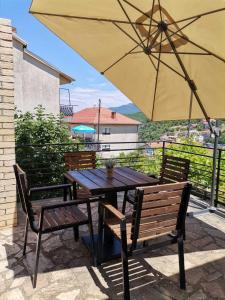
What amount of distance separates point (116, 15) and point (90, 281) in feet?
8.80

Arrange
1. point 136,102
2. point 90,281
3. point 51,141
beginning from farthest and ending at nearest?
point 51,141 → point 136,102 → point 90,281

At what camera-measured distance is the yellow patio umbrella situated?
96.7 inches

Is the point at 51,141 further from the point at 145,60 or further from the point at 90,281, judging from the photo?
the point at 90,281

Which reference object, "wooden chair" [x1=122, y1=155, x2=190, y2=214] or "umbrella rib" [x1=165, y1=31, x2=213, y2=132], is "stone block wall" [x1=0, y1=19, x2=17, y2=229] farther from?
"umbrella rib" [x1=165, y1=31, x2=213, y2=132]

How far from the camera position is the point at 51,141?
19.8 feet

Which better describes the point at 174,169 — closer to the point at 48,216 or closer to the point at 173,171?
the point at 173,171

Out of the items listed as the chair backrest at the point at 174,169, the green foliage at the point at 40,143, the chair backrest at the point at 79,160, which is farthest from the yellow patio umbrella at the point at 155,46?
the green foliage at the point at 40,143

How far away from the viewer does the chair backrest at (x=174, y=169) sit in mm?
3409

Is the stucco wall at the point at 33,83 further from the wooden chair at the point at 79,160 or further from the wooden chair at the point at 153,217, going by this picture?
the wooden chair at the point at 153,217

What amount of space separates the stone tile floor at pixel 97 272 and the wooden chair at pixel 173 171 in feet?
2.52

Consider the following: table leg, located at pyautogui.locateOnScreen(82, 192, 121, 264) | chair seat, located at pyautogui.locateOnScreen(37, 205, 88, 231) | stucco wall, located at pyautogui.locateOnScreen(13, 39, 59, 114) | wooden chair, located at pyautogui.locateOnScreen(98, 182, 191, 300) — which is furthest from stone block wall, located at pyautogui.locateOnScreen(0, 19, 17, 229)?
stucco wall, located at pyautogui.locateOnScreen(13, 39, 59, 114)

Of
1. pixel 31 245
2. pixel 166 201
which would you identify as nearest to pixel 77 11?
pixel 166 201

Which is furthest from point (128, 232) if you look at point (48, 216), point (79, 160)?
point (79, 160)

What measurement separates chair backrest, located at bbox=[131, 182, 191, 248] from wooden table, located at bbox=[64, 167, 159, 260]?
577mm
